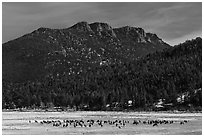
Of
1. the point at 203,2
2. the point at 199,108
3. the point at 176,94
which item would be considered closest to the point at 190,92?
the point at 176,94

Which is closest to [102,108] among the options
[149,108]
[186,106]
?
[149,108]

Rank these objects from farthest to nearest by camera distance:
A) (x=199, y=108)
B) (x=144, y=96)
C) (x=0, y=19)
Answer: (x=144, y=96)
(x=199, y=108)
(x=0, y=19)

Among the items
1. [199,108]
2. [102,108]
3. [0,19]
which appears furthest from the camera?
[102,108]

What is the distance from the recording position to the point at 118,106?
184m

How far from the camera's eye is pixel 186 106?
17388cm

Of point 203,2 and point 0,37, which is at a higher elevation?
point 203,2

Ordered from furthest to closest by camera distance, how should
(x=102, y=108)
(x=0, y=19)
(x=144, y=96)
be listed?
(x=144, y=96) < (x=102, y=108) < (x=0, y=19)

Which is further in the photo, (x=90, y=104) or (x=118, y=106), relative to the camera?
(x=90, y=104)

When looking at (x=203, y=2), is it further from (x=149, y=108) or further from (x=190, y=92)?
(x=190, y=92)

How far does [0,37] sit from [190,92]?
18053 centimetres

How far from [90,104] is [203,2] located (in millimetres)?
177117

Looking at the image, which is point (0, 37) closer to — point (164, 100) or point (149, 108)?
point (149, 108)

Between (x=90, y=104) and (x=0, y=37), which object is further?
(x=90, y=104)

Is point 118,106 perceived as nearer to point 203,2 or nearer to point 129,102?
point 129,102
